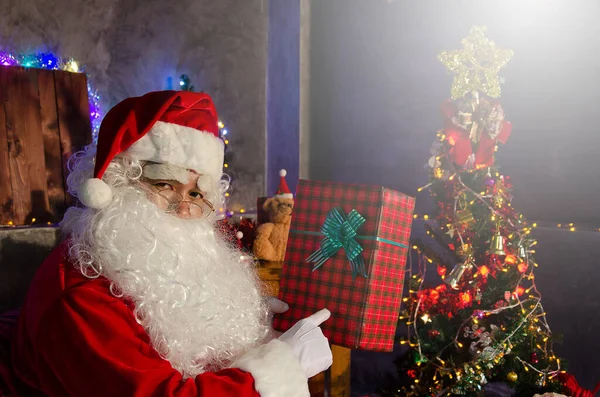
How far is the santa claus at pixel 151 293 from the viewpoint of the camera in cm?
129

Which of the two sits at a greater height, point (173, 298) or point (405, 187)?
point (405, 187)

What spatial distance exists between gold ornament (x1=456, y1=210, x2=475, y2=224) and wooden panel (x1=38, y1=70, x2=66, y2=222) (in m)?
2.51

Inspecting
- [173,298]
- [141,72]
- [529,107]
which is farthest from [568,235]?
[141,72]

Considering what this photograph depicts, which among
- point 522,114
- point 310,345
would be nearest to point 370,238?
point 310,345

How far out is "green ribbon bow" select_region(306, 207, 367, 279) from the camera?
1.67 metres

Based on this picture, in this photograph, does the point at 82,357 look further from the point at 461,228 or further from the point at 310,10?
the point at 310,10

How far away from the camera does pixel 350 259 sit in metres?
1.68

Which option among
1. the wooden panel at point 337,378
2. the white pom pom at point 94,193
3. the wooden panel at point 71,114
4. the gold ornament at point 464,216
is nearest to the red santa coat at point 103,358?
the white pom pom at point 94,193

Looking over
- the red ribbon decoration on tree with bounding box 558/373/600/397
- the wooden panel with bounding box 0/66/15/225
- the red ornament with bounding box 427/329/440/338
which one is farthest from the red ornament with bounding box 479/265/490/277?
the wooden panel with bounding box 0/66/15/225

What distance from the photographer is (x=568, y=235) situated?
9.90ft

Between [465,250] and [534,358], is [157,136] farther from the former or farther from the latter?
[534,358]

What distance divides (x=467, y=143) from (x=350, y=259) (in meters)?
1.37

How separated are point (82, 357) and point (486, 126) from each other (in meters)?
2.35

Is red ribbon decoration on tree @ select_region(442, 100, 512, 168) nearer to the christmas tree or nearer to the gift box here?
the christmas tree
